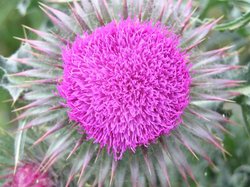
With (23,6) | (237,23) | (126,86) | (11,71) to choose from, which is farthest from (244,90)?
(23,6)

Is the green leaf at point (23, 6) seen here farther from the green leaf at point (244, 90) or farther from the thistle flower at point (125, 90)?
the green leaf at point (244, 90)

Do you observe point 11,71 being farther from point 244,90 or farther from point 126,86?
point 244,90

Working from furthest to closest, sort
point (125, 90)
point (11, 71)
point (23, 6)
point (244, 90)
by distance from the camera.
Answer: point (23, 6) → point (11, 71) → point (244, 90) → point (125, 90)

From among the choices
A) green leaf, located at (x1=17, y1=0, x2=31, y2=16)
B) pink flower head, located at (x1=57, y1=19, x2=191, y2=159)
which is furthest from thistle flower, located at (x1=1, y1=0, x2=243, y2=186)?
green leaf, located at (x1=17, y1=0, x2=31, y2=16)

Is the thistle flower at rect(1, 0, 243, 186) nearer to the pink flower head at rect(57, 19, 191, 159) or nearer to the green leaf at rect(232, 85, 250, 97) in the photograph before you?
the pink flower head at rect(57, 19, 191, 159)

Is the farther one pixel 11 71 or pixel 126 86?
pixel 11 71

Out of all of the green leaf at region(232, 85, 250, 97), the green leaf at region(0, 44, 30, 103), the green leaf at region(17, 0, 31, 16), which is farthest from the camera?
the green leaf at region(17, 0, 31, 16)

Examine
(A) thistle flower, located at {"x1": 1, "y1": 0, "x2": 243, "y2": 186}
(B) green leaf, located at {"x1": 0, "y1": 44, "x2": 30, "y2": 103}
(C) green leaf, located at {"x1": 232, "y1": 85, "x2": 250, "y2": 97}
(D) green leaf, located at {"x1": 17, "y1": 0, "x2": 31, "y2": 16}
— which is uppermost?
(D) green leaf, located at {"x1": 17, "y1": 0, "x2": 31, "y2": 16}
